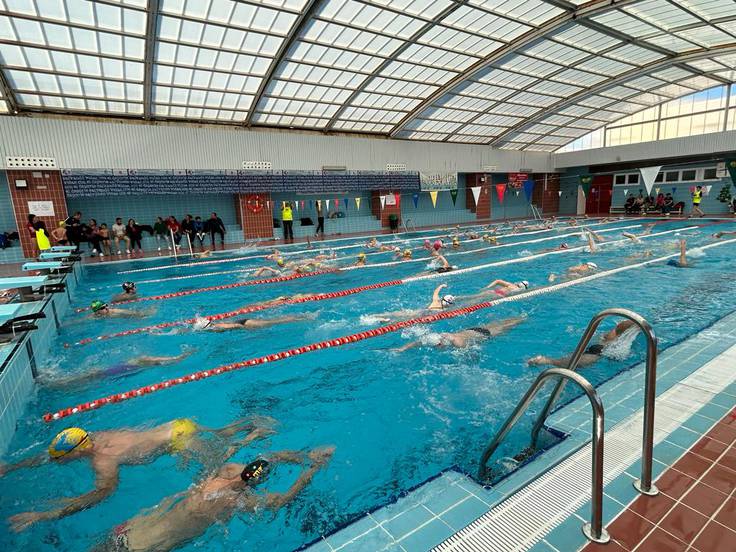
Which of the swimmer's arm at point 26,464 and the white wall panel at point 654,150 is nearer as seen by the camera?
the swimmer's arm at point 26,464

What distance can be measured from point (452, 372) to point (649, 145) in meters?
24.5

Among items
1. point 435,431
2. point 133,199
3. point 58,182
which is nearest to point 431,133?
point 133,199

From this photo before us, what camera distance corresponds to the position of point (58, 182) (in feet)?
44.1

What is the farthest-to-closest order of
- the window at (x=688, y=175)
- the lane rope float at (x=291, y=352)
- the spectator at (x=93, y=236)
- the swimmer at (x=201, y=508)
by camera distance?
the window at (x=688, y=175)
the spectator at (x=93, y=236)
the lane rope float at (x=291, y=352)
the swimmer at (x=201, y=508)

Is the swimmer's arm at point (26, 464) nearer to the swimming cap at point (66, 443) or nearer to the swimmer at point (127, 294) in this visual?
the swimming cap at point (66, 443)

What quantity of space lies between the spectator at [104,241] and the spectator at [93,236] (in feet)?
0.28

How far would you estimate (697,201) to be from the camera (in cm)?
1980

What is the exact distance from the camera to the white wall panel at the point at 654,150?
777 inches

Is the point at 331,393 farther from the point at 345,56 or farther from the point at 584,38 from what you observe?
the point at 584,38

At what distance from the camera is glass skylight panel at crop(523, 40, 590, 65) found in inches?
556

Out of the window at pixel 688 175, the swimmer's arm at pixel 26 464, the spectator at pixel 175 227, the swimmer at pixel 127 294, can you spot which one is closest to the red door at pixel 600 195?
the window at pixel 688 175

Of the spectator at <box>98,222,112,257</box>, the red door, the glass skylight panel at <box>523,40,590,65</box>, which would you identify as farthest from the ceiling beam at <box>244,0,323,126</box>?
the red door

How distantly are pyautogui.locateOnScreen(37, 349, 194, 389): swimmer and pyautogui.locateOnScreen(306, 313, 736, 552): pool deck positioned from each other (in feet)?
12.5

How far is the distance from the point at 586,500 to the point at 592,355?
2.90m
